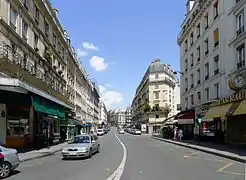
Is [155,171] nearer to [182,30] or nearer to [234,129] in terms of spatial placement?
[234,129]

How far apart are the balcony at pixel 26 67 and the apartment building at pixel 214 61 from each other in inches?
633

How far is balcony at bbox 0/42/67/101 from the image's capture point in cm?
2362

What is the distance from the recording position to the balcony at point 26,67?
77.5 feet

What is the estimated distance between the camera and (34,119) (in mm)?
34125

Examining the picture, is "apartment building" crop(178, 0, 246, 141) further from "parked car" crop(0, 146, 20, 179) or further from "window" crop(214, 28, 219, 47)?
"parked car" crop(0, 146, 20, 179)

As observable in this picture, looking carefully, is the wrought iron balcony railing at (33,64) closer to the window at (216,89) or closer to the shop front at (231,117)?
the shop front at (231,117)

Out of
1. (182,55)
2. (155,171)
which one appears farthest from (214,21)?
(155,171)

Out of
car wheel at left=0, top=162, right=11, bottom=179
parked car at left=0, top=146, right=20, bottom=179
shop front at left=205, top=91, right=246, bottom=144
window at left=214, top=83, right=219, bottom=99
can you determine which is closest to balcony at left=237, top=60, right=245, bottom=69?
shop front at left=205, top=91, right=246, bottom=144

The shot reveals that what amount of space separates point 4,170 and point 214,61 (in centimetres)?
3040

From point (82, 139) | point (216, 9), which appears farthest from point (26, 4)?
point (216, 9)

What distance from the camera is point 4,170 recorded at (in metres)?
13.5

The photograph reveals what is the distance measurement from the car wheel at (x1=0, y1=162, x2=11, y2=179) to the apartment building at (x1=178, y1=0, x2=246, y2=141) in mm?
17890

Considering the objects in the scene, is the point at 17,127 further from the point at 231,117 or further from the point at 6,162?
the point at 231,117

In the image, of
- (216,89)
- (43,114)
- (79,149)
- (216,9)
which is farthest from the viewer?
(216,9)
